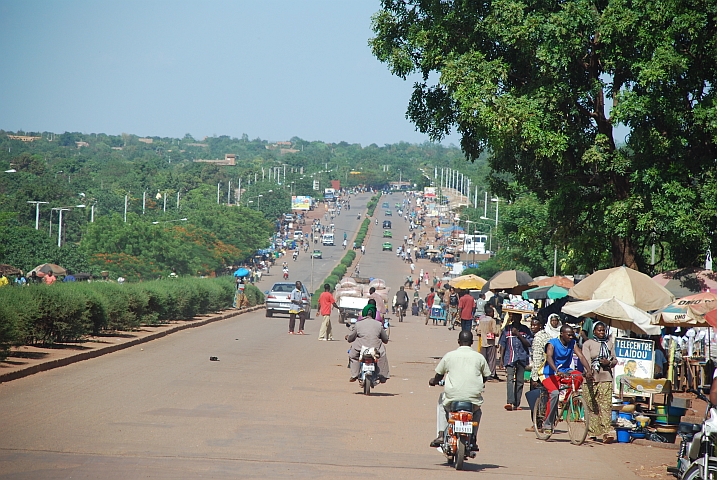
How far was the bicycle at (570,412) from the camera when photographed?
493 inches

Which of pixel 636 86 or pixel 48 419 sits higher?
pixel 636 86

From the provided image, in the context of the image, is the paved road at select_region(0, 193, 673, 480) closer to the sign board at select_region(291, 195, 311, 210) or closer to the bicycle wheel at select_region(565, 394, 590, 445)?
the bicycle wheel at select_region(565, 394, 590, 445)

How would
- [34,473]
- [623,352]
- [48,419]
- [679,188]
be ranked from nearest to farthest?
[34,473]
[48,419]
[623,352]
[679,188]

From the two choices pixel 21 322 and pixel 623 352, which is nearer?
pixel 623 352

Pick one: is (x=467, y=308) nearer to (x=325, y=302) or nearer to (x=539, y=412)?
(x=325, y=302)

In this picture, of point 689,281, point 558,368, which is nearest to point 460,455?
point 558,368

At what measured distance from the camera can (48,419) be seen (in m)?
11.3

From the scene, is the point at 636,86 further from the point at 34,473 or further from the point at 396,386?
the point at 34,473

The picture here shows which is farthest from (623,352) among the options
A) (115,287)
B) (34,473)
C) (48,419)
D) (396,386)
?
(115,287)

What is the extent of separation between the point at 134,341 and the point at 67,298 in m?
3.61

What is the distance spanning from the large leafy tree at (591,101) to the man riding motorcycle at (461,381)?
9029 mm

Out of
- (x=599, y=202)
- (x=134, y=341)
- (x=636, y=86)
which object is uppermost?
(x=636, y=86)

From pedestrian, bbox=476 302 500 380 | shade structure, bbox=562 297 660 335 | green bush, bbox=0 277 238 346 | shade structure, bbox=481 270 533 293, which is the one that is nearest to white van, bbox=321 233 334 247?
green bush, bbox=0 277 238 346

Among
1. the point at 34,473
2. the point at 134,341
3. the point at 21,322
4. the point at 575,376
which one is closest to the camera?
the point at 34,473
